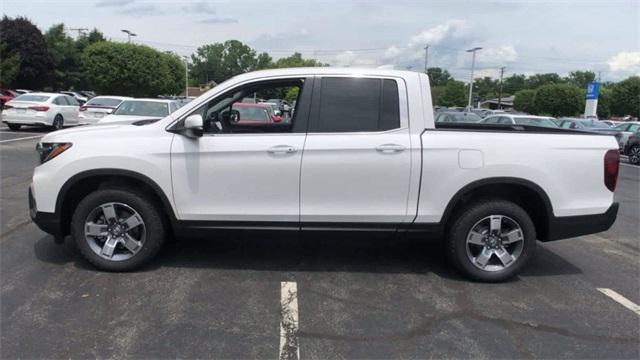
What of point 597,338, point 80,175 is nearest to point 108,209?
point 80,175

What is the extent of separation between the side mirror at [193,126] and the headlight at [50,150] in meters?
1.09

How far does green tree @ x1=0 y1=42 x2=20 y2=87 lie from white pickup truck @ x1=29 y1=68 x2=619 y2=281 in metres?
Result: 47.7

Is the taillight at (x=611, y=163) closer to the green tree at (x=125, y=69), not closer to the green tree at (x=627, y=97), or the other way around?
the green tree at (x=125, y=69)

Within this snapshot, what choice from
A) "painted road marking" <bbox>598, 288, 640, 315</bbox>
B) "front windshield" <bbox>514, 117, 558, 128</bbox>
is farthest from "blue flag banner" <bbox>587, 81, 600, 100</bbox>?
"painted road marking" <bbox>598, 288, 640, 315</bbox>

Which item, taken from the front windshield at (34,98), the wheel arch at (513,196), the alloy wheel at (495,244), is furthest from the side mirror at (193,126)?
the front windshield at (34,98)

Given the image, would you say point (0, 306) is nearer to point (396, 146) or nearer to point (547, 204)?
point (396, 146)

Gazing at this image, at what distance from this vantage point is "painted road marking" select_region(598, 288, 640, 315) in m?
4.55

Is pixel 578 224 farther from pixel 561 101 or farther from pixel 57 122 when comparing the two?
pixel 561 101

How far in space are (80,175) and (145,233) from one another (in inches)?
30.1

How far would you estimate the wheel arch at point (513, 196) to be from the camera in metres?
4.76

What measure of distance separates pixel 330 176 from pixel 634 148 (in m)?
18.4

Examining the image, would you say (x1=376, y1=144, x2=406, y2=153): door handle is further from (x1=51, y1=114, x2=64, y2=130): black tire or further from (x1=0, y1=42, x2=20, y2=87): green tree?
(x1=0, y1=42, x2=20, y2=87): green tree

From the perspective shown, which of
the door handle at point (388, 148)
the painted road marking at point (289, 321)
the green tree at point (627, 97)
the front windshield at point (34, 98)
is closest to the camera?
the painted road marking at point (289, 321)

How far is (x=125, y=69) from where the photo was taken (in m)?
47.9
